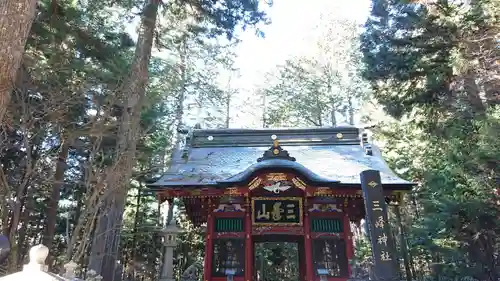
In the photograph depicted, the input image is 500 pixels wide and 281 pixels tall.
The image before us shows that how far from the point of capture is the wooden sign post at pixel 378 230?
5336 millimetres

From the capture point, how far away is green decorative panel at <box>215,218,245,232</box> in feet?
27.0

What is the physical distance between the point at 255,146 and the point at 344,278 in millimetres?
4509

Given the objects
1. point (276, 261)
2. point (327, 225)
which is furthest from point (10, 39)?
point (276, 261)

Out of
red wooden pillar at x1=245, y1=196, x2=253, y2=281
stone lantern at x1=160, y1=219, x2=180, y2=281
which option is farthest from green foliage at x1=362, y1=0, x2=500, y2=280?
stone lantern at x1=160, y1=219, x2=180, y2=281

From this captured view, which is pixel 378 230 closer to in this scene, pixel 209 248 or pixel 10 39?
pixel 209 248

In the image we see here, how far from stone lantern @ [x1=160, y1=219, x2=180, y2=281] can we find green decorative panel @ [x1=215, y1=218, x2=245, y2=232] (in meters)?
1.65

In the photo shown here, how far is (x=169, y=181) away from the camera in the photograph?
7.93 meters

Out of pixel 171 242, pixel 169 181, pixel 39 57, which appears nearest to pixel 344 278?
pixel 171 242

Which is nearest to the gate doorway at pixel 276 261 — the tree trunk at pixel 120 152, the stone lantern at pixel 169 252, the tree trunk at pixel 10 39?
the stone lantern at pixel 169 252

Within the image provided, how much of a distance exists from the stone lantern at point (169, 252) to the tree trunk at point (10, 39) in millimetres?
3906

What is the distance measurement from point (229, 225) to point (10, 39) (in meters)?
5.93

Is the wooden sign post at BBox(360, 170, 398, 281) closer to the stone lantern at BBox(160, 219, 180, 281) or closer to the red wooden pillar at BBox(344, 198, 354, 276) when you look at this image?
the red wooden pillar at BBox(344, 198, 354, 276)

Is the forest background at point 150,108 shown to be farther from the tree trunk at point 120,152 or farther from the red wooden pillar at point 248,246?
the red wooden pillar at point 248,246

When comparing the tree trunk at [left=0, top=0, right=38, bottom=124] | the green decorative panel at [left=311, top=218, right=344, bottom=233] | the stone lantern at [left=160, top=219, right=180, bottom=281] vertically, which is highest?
the tree trunk at [left=0, top=0, right=38, bottom=124]
